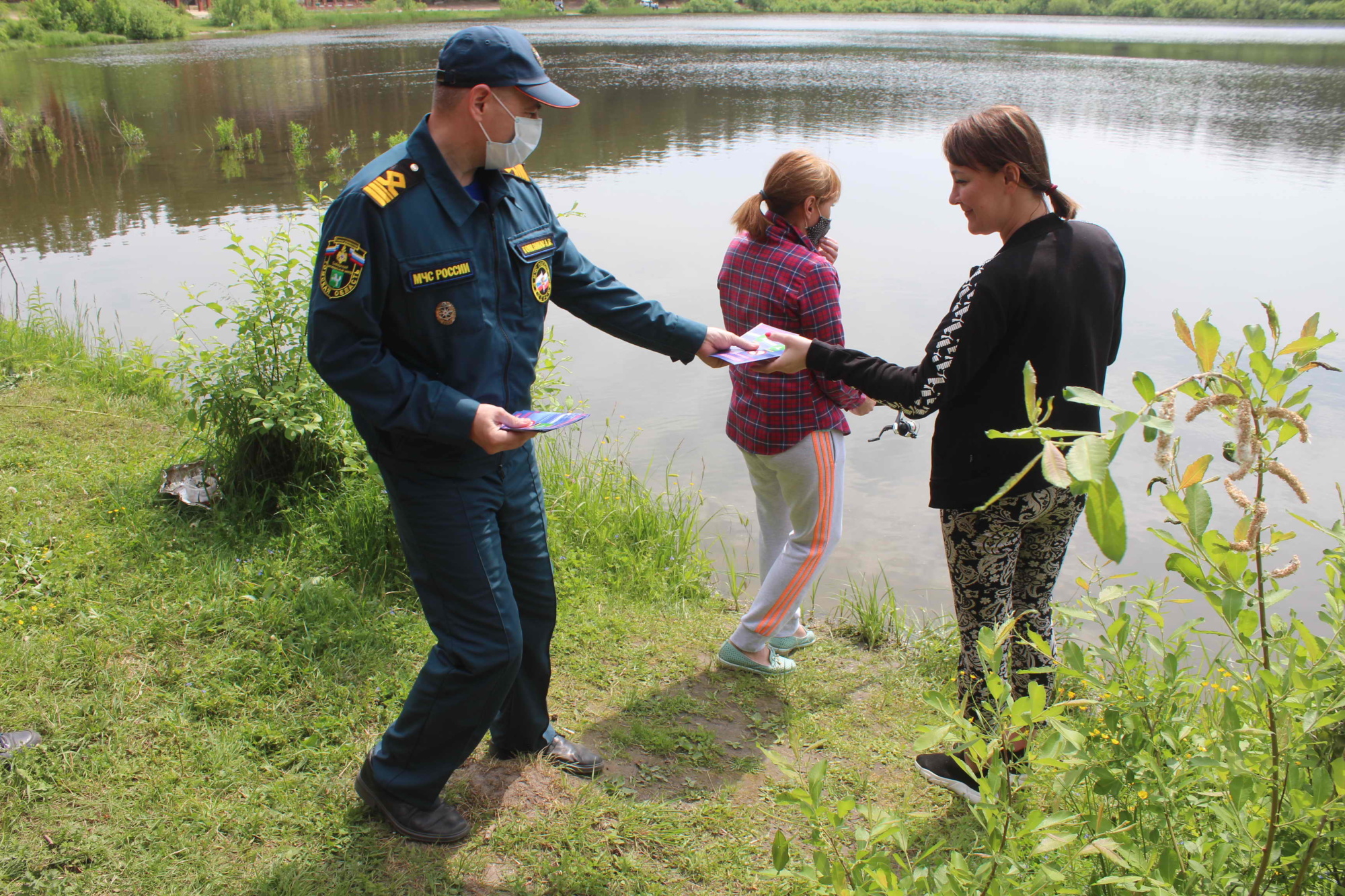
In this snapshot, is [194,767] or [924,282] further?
[924,282]

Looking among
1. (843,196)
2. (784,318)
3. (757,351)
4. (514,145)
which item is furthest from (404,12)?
(514,145)

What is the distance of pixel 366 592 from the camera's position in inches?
141

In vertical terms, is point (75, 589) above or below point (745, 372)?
below

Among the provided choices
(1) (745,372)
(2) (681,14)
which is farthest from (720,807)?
(2) (681,14)

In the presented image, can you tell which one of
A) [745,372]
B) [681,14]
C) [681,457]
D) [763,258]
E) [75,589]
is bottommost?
[681,457]

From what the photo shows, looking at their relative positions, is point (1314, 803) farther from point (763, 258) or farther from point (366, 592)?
point (366, 592)

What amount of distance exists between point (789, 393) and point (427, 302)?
136 cm

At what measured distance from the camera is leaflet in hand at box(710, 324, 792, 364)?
2.81 meters

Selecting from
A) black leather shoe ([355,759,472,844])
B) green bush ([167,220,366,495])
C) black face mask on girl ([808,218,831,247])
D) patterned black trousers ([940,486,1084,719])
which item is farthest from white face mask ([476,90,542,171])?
green bush ([167,220,366,495])

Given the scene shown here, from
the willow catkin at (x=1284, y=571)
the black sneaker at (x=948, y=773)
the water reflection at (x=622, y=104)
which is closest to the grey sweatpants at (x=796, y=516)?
the black sneaker at (x=948, y=773)

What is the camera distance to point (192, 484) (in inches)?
157

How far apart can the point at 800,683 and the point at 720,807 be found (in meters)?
0.79

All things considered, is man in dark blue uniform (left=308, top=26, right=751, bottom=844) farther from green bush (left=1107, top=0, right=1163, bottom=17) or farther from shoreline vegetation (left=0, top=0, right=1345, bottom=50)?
green bush (left=1107, top=0, right=1163, bottom=17)

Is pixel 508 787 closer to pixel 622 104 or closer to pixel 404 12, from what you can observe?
pixel 622 104
